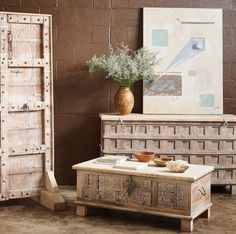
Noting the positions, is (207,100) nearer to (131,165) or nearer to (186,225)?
(131,165)

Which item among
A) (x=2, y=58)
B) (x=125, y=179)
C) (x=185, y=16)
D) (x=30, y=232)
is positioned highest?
(x=185, y=16)

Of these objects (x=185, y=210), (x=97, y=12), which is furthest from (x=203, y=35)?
(x=185, y=210)

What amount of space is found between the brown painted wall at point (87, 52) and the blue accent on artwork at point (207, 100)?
6.9 inches

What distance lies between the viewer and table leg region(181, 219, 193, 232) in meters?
4.10

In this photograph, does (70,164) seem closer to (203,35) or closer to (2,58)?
(2,58)

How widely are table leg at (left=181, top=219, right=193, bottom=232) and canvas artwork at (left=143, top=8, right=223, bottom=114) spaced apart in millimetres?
1754

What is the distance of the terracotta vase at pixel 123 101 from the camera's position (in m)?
5.33

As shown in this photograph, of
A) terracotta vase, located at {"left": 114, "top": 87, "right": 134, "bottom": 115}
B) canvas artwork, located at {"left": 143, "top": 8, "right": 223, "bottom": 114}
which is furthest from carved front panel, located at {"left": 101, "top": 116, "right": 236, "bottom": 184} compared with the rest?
canvas artwork, located at {"left": 143, "top": 8, "right": 223, "bottom": 114}

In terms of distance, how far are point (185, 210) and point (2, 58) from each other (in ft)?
6.97

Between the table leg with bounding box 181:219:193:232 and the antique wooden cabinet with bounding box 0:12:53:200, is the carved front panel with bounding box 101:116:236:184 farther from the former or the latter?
the table leg with bounding box 181:219:193:232

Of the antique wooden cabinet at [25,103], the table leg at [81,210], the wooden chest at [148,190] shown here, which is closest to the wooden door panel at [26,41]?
the antique wooden cabinet at [25,103]

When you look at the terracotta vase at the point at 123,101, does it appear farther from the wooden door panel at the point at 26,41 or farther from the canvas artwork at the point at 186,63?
the wooden door panel at the point at 26,41

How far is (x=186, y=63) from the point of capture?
18.5ft

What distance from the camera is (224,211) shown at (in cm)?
476
